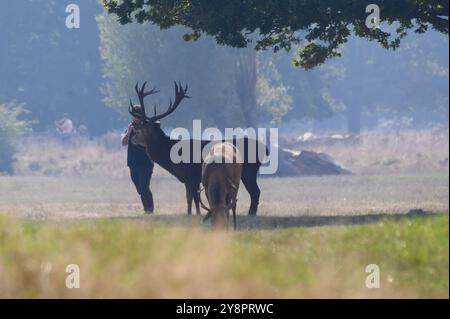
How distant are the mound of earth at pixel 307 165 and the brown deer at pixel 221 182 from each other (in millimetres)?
35900

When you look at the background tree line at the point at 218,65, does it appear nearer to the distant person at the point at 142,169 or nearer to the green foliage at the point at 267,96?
the green foliage at the point at 267,96

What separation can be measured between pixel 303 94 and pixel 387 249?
7769 centimetres

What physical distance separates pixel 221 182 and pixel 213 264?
300 inches

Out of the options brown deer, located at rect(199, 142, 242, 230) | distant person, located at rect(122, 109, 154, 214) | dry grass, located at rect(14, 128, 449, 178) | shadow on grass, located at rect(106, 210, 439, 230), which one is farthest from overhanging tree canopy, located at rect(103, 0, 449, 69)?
dry grass, located at rect(14, 128, 449, 178)

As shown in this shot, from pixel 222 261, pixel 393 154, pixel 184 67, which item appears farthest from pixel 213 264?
pixel 184 67

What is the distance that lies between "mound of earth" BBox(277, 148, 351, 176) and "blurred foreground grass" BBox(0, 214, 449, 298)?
43268 mm

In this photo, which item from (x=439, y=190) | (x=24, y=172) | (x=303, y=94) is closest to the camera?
(x=439, y=190)

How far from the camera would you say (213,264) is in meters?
12.4

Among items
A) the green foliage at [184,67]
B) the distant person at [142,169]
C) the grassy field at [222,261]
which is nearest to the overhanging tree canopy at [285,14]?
the distant person at [142,169]

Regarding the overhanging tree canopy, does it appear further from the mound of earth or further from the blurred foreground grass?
the mound of earth

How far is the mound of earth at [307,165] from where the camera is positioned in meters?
58.1
